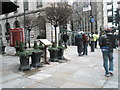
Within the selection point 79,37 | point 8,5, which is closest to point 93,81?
point 79,37

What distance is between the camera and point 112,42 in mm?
5250

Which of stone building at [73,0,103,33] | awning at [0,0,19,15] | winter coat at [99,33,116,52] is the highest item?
stone building at [73,0,103,33]

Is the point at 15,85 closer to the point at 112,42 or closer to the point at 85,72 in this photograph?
the point at 85,72

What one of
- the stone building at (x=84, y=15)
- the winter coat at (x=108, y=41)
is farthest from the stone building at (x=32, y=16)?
the winter coat at (x=108, y=41)

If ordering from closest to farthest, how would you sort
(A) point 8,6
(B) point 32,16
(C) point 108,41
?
(C) point 108,41 < (A) point 8,6 < (B) point 32,16

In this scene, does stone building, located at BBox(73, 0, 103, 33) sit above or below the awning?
above

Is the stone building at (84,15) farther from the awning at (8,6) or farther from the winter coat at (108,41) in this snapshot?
the winter coat at (108,41)

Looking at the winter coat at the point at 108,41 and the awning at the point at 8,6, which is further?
the awning at the point at 8,6

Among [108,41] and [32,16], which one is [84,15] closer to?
[32,16]

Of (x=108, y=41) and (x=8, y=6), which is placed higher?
(x=8, y=6)

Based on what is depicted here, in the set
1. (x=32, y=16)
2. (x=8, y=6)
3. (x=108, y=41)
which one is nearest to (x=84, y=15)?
(x=32, y=16)

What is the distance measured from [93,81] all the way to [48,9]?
1148cm

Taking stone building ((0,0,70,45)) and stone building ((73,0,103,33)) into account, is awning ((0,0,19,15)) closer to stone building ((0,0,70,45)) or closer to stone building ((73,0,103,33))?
stone building ((73,0,103,33))

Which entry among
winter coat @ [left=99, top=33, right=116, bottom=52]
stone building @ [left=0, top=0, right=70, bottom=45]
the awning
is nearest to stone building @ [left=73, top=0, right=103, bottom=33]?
stone building @ [left=0, top=0, right=70, bottom=45]
